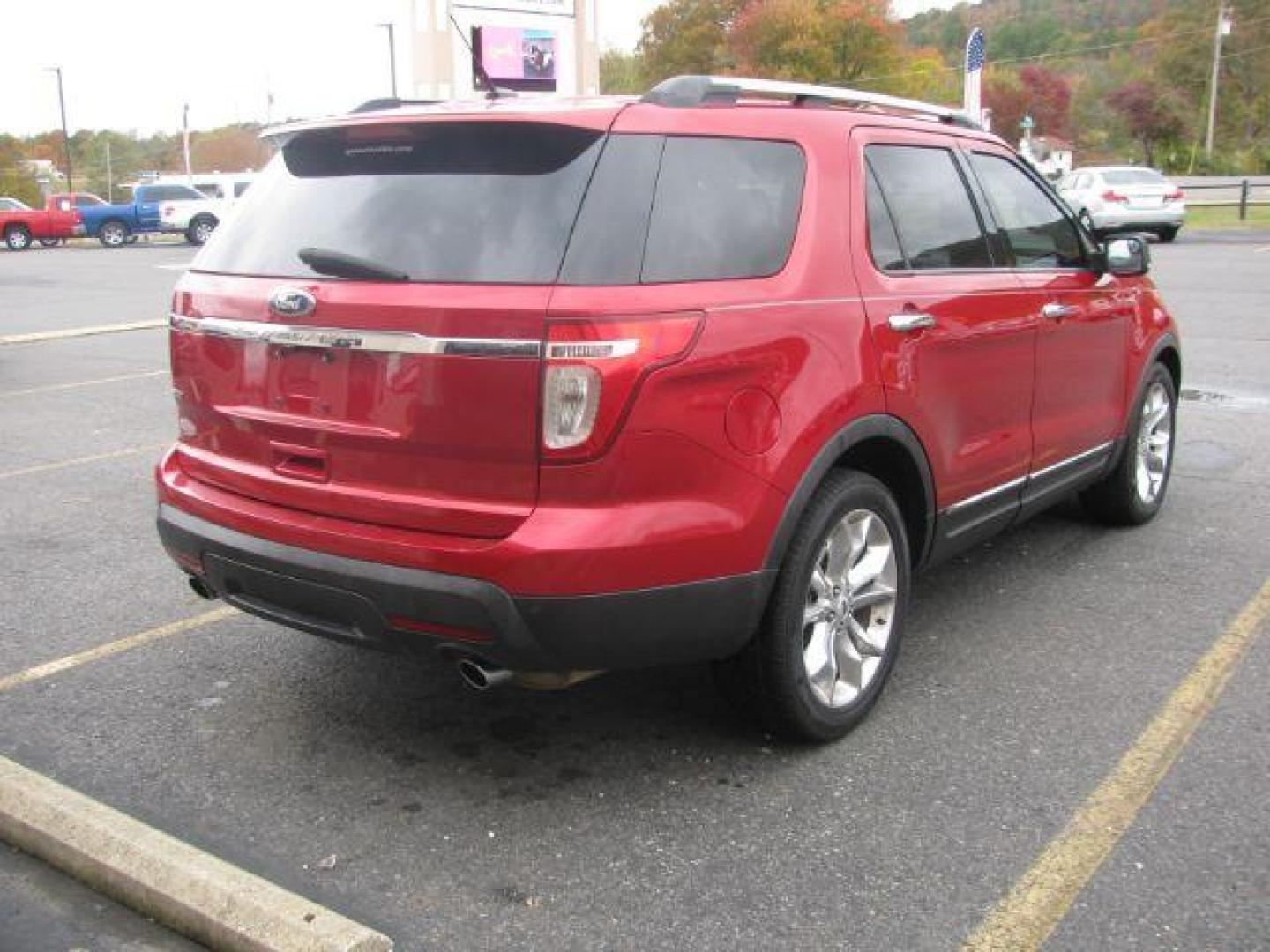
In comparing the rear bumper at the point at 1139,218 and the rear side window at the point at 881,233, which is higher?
the rear side window at the point at 881,233

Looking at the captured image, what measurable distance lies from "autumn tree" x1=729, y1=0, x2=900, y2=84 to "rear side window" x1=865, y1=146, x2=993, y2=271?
73292 mm

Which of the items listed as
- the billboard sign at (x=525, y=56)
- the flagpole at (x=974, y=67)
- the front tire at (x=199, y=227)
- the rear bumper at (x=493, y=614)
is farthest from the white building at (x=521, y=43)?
the rear bumper at (x=493, y=614)

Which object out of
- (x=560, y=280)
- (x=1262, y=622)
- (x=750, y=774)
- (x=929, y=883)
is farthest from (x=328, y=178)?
(x=1262, y=622)

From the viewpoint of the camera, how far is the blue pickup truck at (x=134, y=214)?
3678 centimetres

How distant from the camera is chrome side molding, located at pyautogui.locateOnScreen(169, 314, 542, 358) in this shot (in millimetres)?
2928

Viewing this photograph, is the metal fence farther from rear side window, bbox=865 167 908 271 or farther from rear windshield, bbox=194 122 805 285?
rear windshield, bbox=194 122 805 285

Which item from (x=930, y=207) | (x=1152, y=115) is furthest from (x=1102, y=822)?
(x=1152, y=115)

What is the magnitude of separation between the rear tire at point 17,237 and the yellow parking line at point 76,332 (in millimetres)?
24986

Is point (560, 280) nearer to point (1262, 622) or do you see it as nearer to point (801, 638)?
point (801, 638)

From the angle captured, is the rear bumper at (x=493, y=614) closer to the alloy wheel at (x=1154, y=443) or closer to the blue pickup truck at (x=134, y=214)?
the alloy wheel at (x=1154, y=443)

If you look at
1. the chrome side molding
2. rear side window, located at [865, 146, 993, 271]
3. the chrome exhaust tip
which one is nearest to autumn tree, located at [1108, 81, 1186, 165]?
rear side window, located at [865, 146, 993, 271]

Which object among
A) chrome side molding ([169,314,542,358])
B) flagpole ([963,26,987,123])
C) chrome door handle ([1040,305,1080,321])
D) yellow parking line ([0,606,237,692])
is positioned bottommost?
yellow parking line ([0,606,237,692])

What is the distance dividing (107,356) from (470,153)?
1029cm

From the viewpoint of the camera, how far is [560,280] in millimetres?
2957
